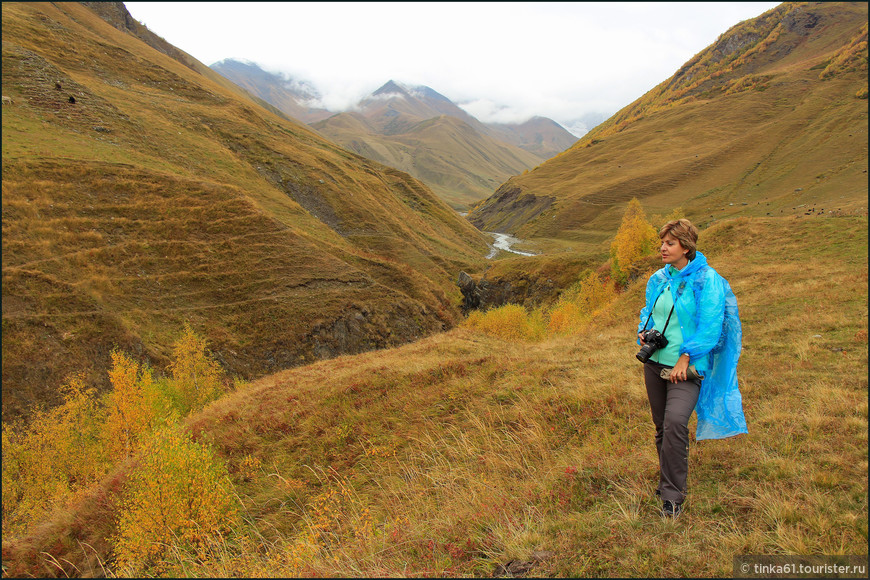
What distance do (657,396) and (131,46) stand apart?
466 feet

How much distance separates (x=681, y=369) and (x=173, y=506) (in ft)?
35.5

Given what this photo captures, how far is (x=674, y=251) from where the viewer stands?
17.1 ft

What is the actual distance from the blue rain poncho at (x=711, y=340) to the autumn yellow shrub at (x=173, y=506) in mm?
9552

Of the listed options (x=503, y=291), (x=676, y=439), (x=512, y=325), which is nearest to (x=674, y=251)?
(x=676, y=439)

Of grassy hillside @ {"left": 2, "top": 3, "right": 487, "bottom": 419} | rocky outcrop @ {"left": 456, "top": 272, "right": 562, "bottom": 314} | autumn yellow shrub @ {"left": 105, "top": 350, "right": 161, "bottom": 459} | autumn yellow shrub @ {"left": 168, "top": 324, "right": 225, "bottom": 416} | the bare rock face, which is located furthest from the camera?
the bare rock face

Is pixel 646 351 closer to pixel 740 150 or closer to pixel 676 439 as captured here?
pixel 676 439

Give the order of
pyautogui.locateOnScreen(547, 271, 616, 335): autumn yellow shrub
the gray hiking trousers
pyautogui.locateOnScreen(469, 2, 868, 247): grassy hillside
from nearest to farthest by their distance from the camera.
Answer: the gray hiking trousers < pyautogui.locateOnScreen(547, 271, 616, 335): autumn yellow shrub < pyautogui.locateOnScreen(469, 2, 868, 247): grassy hillside

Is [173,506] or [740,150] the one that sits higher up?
[740,150]

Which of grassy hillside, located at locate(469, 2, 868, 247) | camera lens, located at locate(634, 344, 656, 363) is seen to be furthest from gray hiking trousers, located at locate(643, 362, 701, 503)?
grassy hillside, located at locate(469, 2, 868, 247)

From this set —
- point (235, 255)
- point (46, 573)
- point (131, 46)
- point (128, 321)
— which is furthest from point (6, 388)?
point (131, 46)

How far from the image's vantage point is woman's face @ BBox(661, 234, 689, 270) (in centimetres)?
520

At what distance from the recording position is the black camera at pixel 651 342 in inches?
209

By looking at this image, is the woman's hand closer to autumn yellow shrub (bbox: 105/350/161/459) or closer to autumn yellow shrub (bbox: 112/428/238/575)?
autumn yellow shrub (bbox: 112/428/238/575)

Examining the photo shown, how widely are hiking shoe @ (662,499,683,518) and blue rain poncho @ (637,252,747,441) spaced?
986mm
